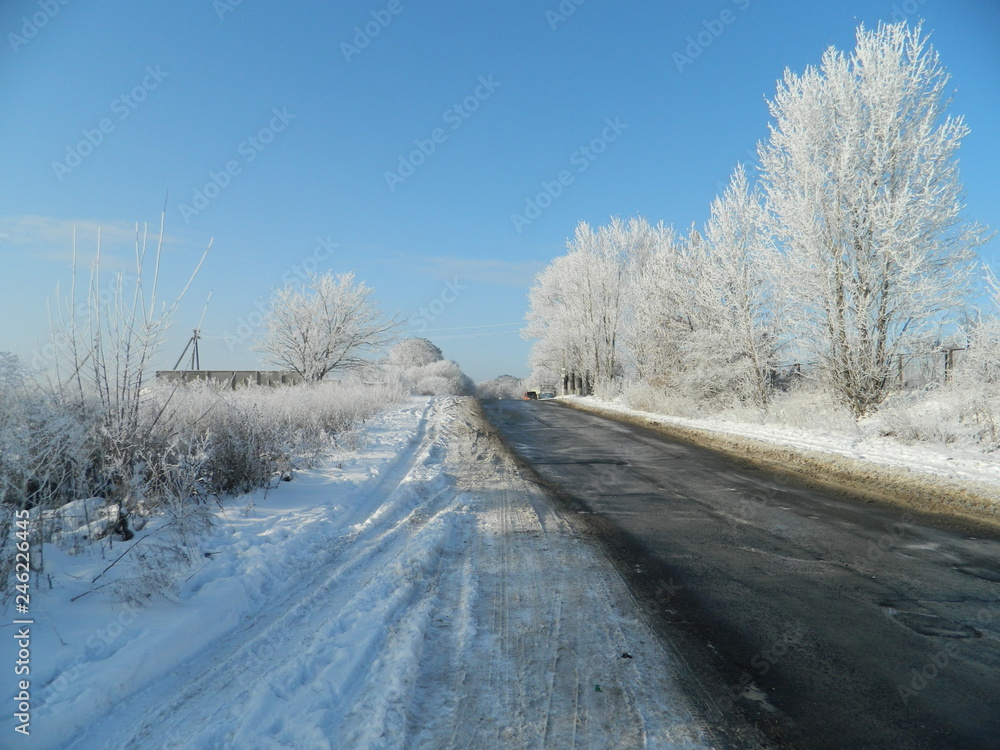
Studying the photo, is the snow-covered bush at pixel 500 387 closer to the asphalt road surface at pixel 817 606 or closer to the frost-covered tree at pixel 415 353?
the frost-covered tree at pixel 415 353

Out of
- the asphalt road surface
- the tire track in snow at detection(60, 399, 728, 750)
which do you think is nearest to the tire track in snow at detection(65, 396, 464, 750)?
the tire track in snow at detection(60, 399, 728, 750)

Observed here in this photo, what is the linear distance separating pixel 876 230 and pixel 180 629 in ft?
51.7

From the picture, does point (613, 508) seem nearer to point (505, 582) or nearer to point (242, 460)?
point (505, 582)

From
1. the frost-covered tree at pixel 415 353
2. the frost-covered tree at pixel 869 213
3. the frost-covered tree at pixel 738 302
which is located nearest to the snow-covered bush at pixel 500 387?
the frost-covered tree at pixel 415 353

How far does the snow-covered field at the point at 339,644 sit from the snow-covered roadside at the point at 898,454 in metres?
5.89

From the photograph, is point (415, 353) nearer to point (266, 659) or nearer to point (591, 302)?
point (591, 302)

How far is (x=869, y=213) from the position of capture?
1275 centimetres

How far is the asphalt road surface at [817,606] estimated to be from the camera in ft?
8.29

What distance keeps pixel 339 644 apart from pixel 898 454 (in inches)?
394

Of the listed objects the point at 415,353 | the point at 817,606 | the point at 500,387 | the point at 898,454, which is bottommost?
the point at 817,606

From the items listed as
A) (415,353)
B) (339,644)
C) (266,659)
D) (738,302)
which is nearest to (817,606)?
(339,644)

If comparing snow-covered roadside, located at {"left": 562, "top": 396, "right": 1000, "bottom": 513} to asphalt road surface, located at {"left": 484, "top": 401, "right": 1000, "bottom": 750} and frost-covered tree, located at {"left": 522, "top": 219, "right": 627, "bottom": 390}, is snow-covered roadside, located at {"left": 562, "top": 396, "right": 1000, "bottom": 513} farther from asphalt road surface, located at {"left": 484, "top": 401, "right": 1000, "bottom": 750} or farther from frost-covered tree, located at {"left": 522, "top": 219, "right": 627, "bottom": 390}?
frost-covered tree, located at {"left": 522, "top": 219, "right": 627, "bottom": 390}

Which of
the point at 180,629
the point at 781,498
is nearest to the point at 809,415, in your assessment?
the point at 781,498

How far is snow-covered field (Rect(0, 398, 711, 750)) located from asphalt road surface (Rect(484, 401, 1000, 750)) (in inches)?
15.4
